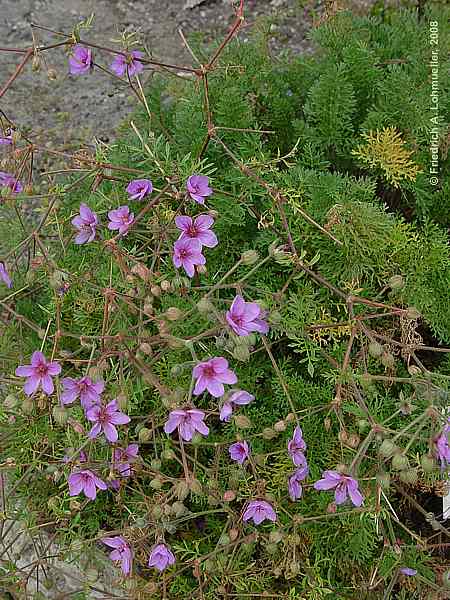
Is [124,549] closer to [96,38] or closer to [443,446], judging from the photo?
[443,446]

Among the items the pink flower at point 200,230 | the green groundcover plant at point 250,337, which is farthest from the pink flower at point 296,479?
the pink flower at point 200,230

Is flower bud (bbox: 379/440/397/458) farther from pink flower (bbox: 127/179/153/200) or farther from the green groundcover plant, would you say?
pink flower (bbox: 127/179/153/200)

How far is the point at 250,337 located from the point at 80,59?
0.66 meters

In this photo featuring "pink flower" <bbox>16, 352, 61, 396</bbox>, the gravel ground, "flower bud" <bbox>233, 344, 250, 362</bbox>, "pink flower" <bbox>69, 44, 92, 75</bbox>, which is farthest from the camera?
the gravel ground

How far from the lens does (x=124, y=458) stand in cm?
117

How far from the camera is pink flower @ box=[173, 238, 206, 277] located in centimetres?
111

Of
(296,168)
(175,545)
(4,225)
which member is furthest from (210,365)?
(4,225)

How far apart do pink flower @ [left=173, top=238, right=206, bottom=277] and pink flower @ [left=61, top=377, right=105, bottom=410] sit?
23cm

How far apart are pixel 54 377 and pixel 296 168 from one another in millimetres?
612

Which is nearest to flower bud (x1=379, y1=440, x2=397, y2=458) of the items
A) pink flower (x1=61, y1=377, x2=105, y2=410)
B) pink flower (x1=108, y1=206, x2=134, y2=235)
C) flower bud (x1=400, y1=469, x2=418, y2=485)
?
flower bud (x1=400, y1=469, x2=418, y2=485)

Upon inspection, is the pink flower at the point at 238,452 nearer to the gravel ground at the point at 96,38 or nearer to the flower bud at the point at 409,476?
the flower bud at the point at 409,476

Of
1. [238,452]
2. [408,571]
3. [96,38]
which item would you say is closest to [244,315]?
[238,452]

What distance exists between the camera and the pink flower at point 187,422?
3.11ft

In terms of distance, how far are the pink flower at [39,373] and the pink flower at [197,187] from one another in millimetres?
337
